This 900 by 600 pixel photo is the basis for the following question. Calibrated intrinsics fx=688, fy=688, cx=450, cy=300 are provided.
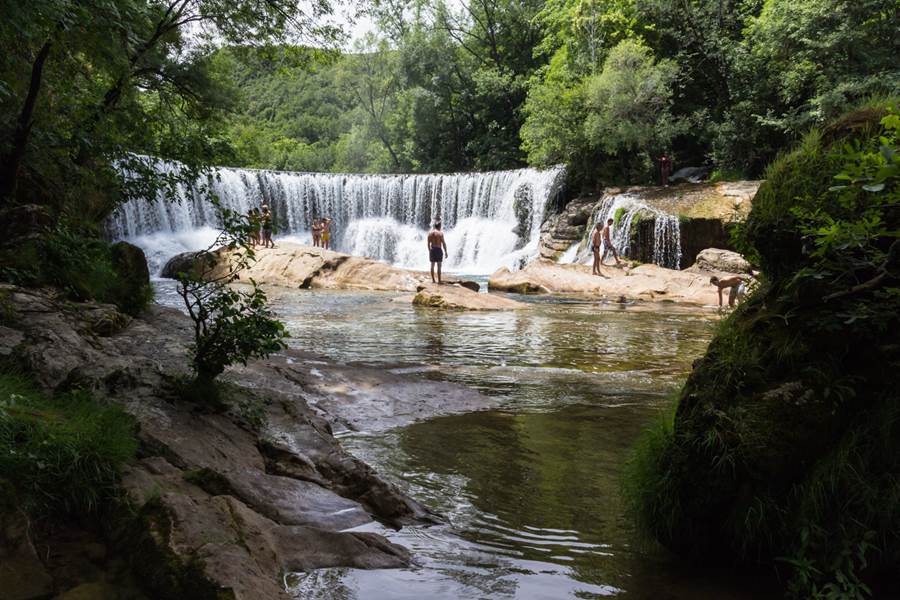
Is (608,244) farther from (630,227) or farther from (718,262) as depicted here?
(718,262)

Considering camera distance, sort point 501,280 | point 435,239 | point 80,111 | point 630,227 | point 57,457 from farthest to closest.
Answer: point 630,227 → point 501,280 → point 435,239 → point 80,111 → point 57,457

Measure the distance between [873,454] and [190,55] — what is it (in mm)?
12745

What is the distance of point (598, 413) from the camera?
6.45 metres

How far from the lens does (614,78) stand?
26.8 metres

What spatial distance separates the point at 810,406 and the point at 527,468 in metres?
2.18

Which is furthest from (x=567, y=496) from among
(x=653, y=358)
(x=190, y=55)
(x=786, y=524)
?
(x=190, y=55)

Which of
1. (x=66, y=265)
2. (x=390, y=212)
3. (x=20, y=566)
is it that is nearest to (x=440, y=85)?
(x=390, y=212)

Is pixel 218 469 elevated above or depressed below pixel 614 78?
below

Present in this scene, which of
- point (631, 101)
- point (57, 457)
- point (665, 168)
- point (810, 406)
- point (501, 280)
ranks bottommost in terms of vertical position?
point (501, 280)

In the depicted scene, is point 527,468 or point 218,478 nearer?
point 218,478

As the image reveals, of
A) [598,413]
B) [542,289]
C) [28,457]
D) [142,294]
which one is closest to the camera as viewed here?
[28,457]

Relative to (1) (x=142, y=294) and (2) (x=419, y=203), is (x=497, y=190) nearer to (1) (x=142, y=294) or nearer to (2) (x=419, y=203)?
(2) (x=419, y=203)

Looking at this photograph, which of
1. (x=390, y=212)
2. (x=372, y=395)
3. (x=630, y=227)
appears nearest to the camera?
(x=372, y=395)

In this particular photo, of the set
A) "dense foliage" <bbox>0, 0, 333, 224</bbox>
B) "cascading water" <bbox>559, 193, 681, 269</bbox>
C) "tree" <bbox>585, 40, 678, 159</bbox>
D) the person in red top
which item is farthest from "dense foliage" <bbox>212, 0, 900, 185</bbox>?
"cascading water" <bbox>559, 193, 681, 269</bbox>
